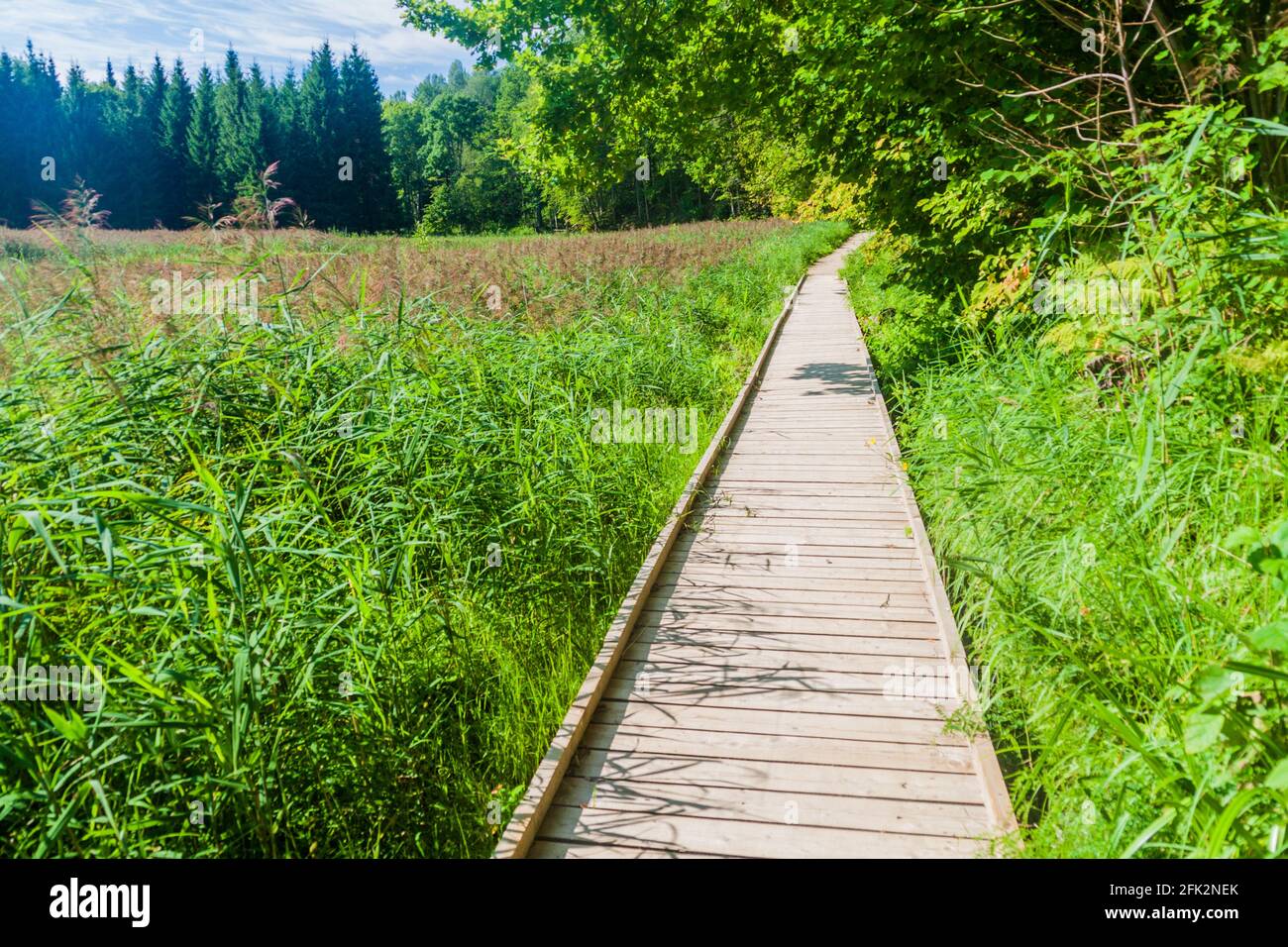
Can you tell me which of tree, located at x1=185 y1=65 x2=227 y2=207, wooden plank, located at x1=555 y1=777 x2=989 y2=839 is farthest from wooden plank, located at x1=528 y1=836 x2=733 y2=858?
tree, located at x1=185 y1=65 x2=227 y2=207

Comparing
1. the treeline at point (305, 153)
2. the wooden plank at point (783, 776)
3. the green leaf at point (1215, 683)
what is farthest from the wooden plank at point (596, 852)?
the treeline at point (305, 153)

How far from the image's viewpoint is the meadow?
1976mm

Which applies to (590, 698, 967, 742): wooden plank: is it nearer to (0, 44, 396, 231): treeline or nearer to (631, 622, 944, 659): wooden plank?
(631, 622, 944, 659): wooden plank

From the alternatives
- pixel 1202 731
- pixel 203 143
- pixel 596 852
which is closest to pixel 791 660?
pixel 596 852

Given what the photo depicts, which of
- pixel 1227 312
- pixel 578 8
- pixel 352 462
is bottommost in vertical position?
pixel 352 462

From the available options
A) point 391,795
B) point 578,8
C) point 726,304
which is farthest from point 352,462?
point 726,304

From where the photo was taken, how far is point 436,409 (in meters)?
3.94

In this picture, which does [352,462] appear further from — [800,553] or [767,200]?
[767,200]

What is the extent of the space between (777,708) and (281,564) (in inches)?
82.7

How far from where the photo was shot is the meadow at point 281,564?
198 cm

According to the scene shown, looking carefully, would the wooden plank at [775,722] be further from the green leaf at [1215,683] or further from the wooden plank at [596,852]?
the green leaf at [1215,683]

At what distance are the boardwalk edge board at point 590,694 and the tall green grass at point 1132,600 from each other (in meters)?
1.60
